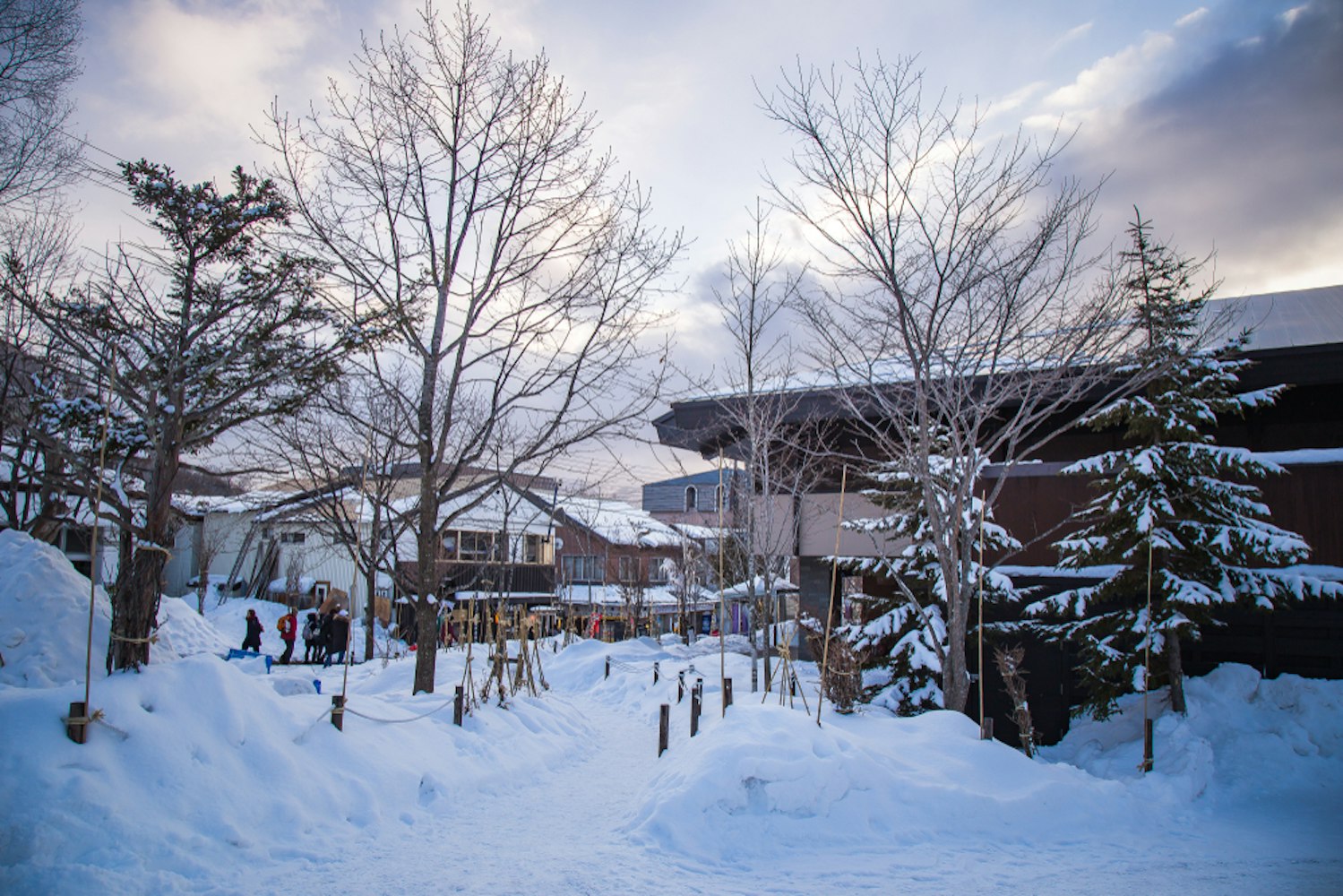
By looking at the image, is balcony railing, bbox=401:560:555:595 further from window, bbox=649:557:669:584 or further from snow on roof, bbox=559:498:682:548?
window, bbox=649:557:669:584

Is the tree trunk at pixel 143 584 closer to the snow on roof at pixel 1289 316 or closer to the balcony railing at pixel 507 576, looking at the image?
the snow on roof at pixel 1289 316

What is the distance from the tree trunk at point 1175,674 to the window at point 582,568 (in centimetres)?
2857

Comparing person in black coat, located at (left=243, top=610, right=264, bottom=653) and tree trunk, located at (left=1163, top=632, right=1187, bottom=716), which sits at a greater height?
tree trunk, located at (left=1163, top=632, right=1187, bottom=716)

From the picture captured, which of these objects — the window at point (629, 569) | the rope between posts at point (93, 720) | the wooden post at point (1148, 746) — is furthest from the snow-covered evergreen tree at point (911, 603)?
the window at point (629, 569)

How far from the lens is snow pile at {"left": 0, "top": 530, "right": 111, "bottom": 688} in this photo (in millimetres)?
6836

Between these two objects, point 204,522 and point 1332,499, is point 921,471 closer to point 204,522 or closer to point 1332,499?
point 1332,499

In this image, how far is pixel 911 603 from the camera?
10.3 m

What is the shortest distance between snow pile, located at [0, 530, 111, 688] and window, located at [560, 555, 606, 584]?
2820cm

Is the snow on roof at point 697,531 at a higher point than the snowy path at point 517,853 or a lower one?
higher

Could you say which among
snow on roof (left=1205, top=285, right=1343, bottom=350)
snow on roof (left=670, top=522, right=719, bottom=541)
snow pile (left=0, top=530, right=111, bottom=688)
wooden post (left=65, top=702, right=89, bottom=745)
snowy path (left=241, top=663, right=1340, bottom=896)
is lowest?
snowy path (left=241, top=663, right=1340, bottom=896)

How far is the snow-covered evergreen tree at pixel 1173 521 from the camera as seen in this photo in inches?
342

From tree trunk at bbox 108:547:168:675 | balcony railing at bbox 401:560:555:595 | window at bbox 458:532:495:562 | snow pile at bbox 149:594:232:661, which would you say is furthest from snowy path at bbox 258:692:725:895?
window at bbox 458:532:495:562

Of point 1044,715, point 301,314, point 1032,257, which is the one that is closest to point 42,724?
point 301,314

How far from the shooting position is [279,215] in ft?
25.8
